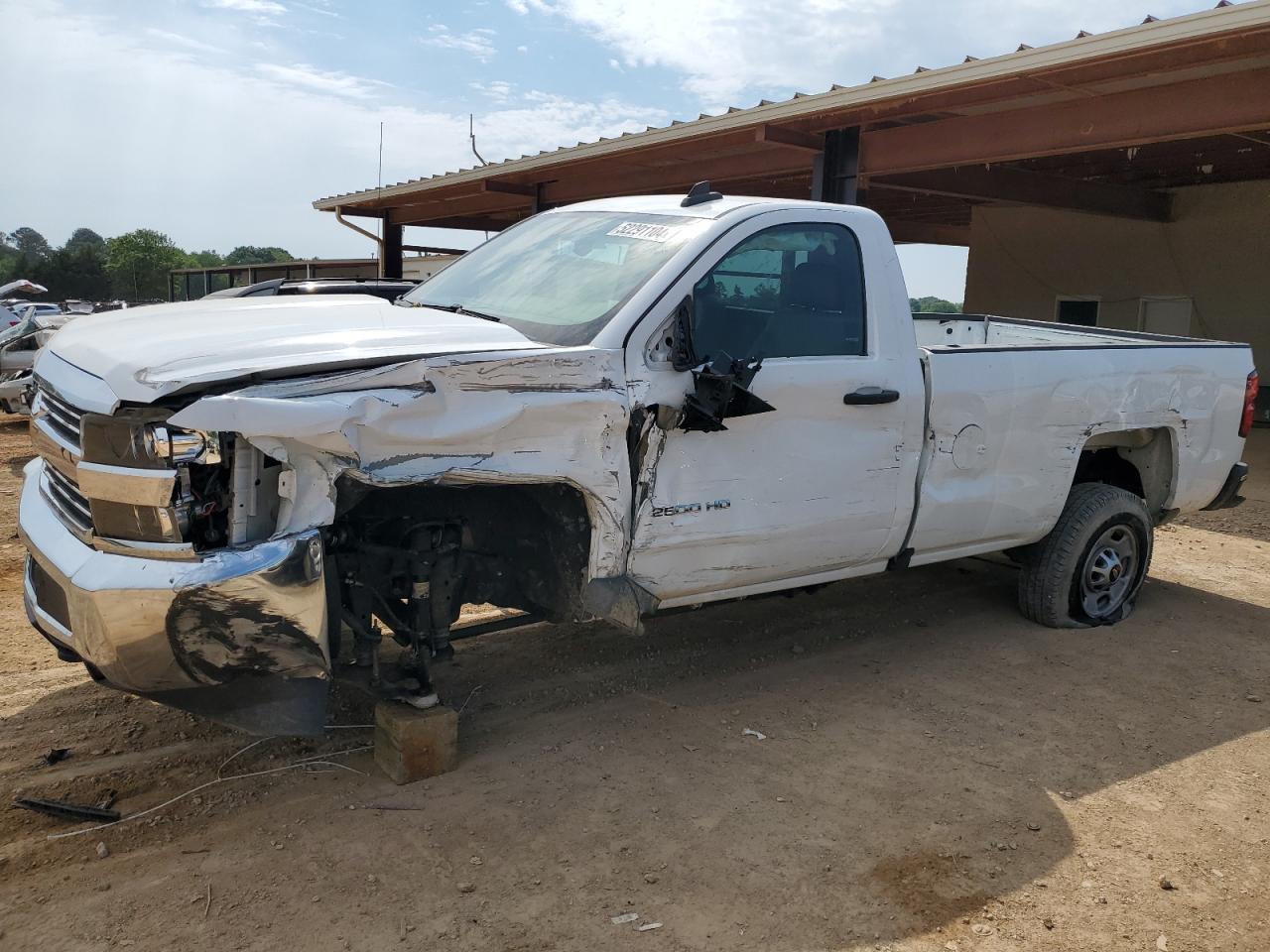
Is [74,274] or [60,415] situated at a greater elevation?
[74,274]

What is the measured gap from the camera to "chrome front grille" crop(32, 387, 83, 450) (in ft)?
10.7

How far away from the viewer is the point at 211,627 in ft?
9.96

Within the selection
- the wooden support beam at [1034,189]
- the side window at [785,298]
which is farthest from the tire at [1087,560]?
the wooden support beam at [1034,189]

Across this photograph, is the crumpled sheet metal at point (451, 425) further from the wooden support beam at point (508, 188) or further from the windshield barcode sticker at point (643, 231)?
the wooden support beam at point (508, 188)

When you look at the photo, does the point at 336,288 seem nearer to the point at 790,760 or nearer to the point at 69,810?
the point at 69,810

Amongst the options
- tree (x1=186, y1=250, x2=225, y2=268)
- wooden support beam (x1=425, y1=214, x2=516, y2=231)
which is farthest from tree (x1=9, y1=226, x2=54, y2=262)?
wooden support beam (x1=425, y1=214, x2=516, y2=231)

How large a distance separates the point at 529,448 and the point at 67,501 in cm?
154

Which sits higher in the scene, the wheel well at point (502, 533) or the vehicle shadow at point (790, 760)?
the wheel well at point (502, 533)

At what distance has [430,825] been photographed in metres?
3.45

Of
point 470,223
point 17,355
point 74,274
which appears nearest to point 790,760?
point 17,355

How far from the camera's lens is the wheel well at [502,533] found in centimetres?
360

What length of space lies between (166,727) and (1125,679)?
4354 millimetres

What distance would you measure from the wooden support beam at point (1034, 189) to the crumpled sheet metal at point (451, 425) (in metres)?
11.0

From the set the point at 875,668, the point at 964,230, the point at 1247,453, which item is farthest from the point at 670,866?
the point at 964,230
